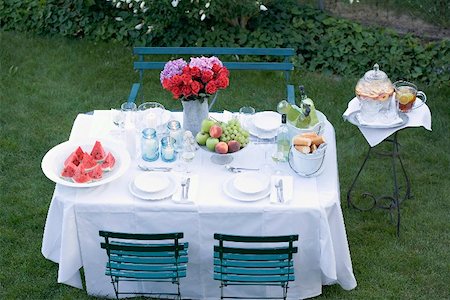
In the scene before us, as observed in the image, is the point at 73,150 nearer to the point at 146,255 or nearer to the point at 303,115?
the point at 146,255

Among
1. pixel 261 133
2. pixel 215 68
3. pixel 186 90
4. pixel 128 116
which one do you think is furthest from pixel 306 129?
pixel 128 116

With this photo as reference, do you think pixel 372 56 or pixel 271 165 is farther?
pixel 372 56

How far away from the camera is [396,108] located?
16.9 ft

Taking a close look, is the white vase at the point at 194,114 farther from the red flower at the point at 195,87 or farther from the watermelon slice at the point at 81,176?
the watermelon slice at the point at 81,176

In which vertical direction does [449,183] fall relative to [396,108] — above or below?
below

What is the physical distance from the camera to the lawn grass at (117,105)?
5.31m

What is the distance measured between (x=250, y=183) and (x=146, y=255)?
29.3 inches

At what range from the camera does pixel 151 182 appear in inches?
186

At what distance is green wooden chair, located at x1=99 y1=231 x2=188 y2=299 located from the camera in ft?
14.9

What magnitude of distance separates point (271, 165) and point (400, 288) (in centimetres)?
121

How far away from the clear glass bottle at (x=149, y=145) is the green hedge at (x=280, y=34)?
2.75 m

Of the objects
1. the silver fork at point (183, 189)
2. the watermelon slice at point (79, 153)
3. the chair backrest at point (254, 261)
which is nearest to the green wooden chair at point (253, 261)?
the chair backrest at point (254, 261)

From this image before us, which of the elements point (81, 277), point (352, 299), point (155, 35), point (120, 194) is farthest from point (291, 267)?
point (155, 35)

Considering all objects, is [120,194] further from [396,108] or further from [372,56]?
[372,56]
